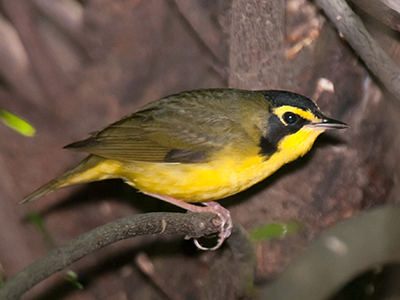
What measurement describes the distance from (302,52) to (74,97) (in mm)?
1823

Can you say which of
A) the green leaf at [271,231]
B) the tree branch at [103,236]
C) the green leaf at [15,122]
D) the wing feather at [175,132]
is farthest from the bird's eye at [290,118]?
the green leaf at [15,122]

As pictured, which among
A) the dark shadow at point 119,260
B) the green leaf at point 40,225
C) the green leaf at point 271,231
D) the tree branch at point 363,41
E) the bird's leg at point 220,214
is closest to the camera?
the tree branch at point 363,41

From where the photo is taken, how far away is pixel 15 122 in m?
3.34

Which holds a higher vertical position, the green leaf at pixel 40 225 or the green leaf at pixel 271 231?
the green leaf at pixel 271 231

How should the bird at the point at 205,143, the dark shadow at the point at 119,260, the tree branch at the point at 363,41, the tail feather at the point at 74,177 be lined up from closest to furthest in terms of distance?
the tree branch at the point at 363,41 → the bird at the point at 205,143 → the tail feather at the point at 74,177 → the dark shadow at the point at 119,260

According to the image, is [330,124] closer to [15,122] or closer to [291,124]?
[291,124]

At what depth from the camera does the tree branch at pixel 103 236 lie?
167cm

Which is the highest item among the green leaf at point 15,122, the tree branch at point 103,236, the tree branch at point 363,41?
the tree branch at point 363,41

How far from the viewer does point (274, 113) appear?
2.69 m

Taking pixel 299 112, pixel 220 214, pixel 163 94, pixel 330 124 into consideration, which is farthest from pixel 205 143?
pixel 163 94

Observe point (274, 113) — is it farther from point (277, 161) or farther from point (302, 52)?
point (302, 52)

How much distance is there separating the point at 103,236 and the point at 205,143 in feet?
3.30

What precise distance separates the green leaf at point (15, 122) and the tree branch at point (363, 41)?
7.49 feet

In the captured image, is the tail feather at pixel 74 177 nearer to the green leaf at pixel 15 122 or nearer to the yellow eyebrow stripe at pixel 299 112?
the green leaf at pixel 15 122
